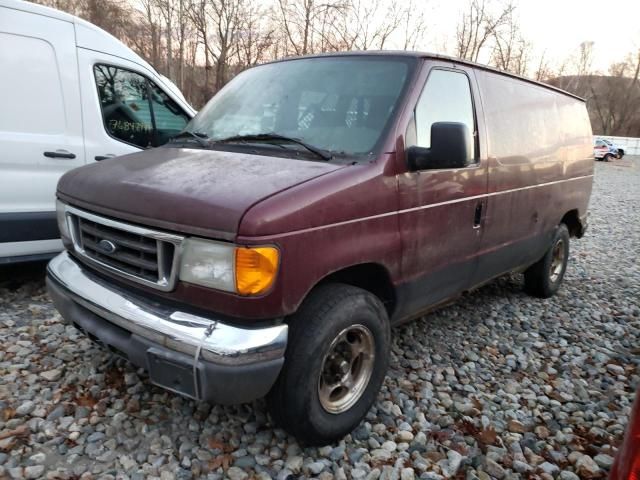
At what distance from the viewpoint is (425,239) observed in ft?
9.48

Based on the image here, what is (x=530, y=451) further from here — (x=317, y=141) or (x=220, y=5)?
(x=220, y=5)

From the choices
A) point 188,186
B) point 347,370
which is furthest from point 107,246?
point 347,370

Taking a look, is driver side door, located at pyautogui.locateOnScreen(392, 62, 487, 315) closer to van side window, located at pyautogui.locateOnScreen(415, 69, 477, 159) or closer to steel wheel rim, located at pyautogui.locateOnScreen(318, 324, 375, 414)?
van side window, located at pyautogui.locateOnScreen(415, 69, 477, 159)

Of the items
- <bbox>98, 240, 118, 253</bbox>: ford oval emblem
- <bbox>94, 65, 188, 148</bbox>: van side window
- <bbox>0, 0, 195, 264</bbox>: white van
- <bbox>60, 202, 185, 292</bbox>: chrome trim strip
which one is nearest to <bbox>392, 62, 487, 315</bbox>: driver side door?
<bbox>60, 202, 185, 292</bbox>: chrome trim strip

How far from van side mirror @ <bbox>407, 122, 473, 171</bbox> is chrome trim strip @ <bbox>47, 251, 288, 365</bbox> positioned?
1.24 metres

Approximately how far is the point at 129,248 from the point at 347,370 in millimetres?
1321

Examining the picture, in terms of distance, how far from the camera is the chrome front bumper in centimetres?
197

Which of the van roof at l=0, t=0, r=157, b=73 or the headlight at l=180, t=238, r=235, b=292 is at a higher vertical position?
the van roof at l=0, t=0, r=157, b=73

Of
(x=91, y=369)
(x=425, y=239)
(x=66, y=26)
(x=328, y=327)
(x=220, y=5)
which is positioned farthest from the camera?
(x=220, y=5)

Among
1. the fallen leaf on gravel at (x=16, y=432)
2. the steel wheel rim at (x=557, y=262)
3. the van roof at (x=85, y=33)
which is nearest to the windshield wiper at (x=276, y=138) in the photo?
the fallen leaf on gravel at (x=16, y=432)

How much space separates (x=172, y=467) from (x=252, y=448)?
0.41m

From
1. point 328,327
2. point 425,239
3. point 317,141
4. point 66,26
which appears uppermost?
point 66,26

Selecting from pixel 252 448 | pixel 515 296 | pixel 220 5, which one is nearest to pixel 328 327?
pixel 252 448

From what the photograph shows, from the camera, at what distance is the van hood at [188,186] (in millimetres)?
2025
